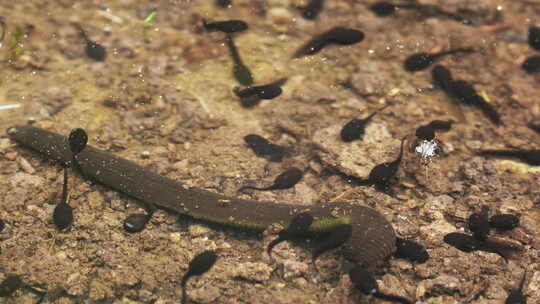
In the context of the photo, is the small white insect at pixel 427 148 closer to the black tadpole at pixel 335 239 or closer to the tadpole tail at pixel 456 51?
the black tadpole at pixel 335 239

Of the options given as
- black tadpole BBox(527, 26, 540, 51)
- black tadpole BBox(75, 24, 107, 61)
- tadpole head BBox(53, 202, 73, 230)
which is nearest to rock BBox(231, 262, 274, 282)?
tadpole head BBox(53, 202, 73, 230)

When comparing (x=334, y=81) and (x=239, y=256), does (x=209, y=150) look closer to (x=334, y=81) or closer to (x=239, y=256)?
(x=239, y=256)

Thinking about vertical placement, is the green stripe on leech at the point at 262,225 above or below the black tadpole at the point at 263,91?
below

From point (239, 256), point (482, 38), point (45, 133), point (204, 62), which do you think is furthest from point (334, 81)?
point (45, 133)

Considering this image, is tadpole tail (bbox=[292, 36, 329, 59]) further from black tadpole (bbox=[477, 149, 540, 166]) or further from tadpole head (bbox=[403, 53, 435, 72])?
black tadpole (bbox=[477, 149, 540, 166])

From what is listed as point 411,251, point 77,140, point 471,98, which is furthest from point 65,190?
point 471,98

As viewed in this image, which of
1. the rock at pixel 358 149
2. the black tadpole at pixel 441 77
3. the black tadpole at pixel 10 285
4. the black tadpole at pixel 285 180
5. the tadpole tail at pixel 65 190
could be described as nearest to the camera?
the black tadpole at pixel 10 285

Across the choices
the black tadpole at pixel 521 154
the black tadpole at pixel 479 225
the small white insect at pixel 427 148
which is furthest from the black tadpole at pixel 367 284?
the black tadpole at pixel 521 154
